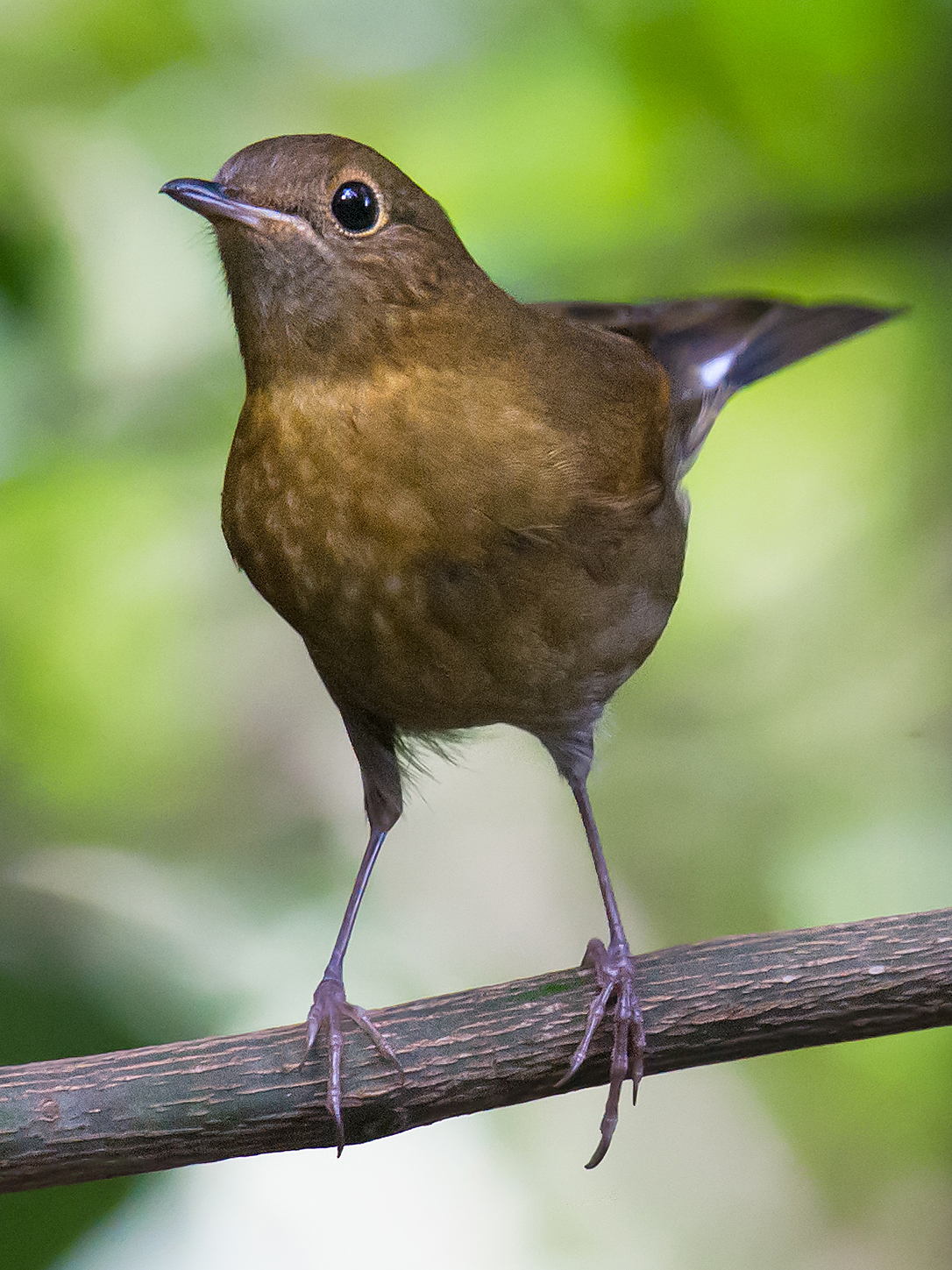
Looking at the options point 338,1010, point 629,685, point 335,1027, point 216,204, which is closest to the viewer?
point 216,204

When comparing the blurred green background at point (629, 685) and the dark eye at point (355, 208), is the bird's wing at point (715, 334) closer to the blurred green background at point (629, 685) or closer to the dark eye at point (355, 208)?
the blurred green background at point (629, 685)

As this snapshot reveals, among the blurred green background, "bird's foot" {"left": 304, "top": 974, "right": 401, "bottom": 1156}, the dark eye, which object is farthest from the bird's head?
"bird's foot" {"left": 304, "top": 974, "right": 401, "bottom": 1156}

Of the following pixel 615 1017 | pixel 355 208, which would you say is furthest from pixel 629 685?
pixel 355 208

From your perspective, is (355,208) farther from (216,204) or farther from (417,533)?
(417,533)

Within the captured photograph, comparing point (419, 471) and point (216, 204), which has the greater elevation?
point (216, 204)

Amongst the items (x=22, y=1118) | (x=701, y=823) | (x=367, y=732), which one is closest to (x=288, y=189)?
(x=367, y=732)

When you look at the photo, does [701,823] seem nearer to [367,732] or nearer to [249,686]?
[367,732]
